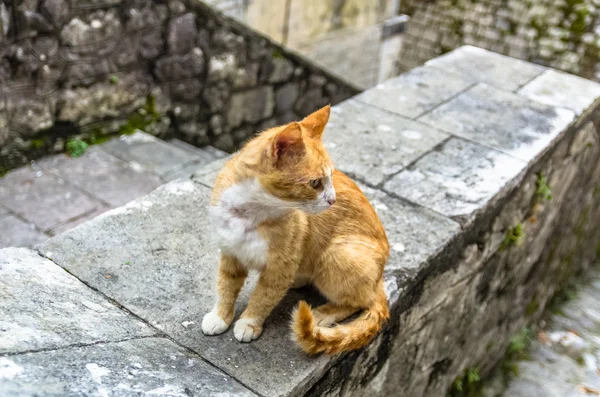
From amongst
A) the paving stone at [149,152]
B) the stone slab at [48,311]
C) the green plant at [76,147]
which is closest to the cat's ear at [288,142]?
the stone slab at [48,311]

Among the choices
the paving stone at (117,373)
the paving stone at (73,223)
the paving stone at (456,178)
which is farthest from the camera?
the paving stone at (73,223)

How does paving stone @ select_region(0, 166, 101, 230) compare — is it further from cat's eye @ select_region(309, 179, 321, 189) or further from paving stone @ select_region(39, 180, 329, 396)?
cat's eye @ select_region(309, 179, 321, 189)

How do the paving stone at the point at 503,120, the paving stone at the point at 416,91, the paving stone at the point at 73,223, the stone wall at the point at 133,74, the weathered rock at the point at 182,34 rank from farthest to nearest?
the weathered rock at the point at 182,34, the stone wall at the point at 133,74, the paving stone at the point at 73,223, the paving stone at the point at 416,91, the paving stone at the point at 503,120

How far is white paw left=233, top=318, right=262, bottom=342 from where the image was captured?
163cm

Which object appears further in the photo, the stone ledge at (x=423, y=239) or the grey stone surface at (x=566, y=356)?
the grey stone surface at (x=566, y=356)

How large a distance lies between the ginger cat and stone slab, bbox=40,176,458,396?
2.7 inches

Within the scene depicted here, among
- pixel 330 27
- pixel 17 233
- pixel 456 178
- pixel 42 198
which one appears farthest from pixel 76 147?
pixel 330 27

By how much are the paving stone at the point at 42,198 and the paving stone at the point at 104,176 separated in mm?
77

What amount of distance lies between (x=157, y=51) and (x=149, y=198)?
279cm

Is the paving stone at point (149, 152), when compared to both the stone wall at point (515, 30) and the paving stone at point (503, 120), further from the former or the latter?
the stone wall at point (515, 30)

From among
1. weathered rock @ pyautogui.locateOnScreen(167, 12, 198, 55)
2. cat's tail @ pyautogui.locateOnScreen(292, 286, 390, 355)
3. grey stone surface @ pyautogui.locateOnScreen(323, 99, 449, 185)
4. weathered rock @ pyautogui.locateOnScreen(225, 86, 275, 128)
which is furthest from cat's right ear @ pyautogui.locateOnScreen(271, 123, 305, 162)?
weathered rock @ pyautogui.locateOnScreen(225, 86, 275, 128)

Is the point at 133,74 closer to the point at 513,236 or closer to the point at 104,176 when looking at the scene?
the point at 104,176

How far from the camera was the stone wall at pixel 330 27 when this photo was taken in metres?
5.96

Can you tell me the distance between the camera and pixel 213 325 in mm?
1640
